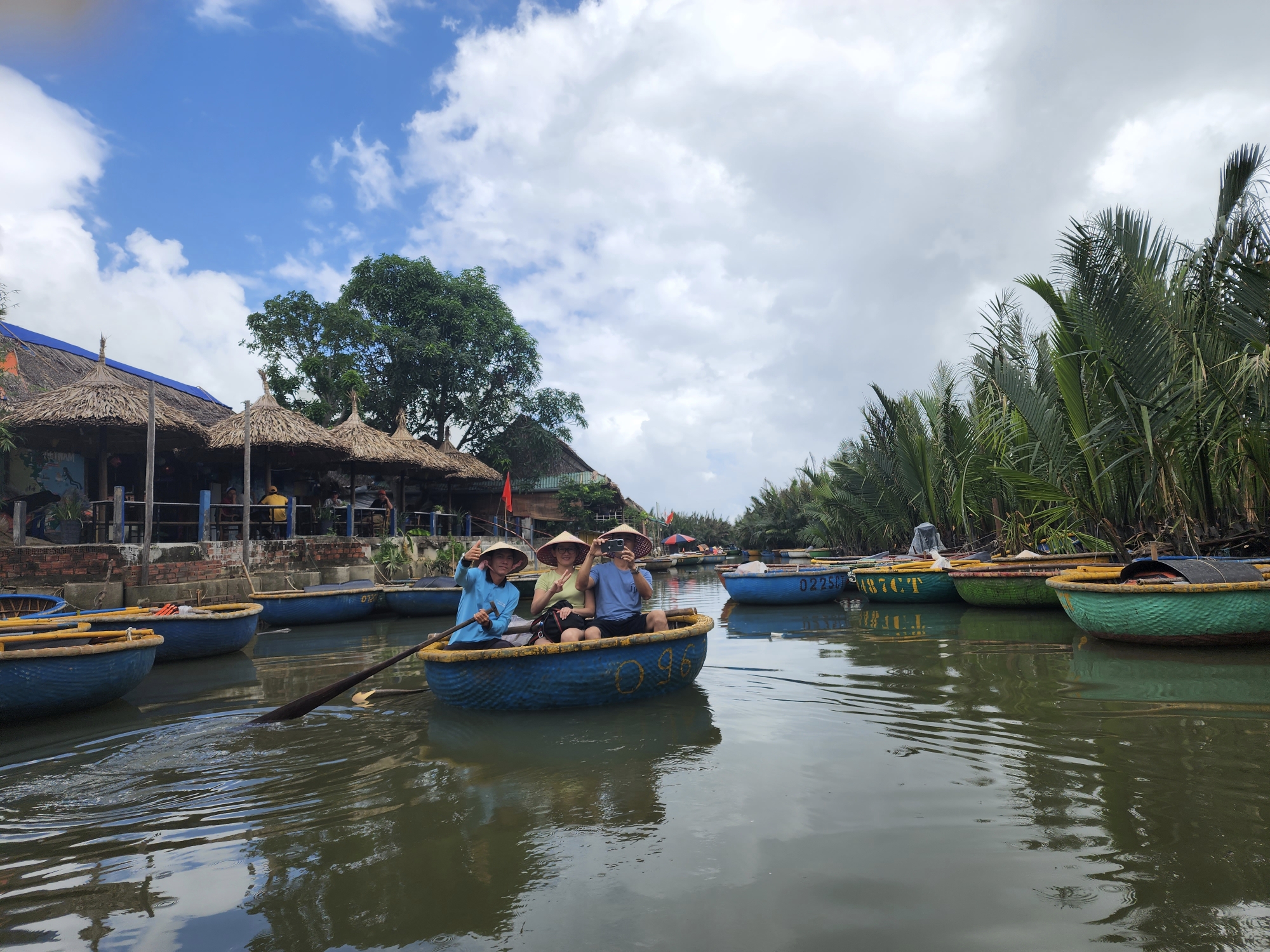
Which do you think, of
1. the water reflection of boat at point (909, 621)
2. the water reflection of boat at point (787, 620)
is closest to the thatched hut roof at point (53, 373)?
the water reflection of boat at point (787, 620)

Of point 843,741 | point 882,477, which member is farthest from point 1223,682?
point 882,477

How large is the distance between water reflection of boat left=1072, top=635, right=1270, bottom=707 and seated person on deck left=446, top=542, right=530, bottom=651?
13.7ft

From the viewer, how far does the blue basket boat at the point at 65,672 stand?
5.01 metres

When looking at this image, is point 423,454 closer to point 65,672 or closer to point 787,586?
point 787,586

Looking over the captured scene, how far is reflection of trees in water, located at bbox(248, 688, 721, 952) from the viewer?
7.80ft

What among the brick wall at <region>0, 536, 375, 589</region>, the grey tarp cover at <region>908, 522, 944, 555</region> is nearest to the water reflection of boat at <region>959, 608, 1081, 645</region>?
the grey tarp cover at <region>908, 522, 944, 555</region>

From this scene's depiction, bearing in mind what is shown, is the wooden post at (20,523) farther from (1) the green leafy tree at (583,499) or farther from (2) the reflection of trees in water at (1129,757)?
(1) the green leafy tree at (583,499)

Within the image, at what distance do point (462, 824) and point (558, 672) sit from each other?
178 centimetres

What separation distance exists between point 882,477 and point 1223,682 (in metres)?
11.8

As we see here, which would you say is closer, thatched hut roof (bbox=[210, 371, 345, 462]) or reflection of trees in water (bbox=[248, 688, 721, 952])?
reflection of trees in water (bbox=[248, 688, 721, 952])

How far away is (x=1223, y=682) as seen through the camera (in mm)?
4980

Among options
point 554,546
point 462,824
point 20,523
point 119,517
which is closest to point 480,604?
point 554,546

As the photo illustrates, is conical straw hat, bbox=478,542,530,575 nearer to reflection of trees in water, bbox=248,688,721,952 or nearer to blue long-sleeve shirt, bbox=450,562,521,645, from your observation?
blue long-sleeve shirt, bbox=450,562,521,645

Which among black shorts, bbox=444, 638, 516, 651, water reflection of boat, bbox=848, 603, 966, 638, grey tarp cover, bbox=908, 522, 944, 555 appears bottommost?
water reflection of boat, bbox=848, 603, 966, 638
